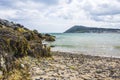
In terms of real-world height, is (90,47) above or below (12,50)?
below

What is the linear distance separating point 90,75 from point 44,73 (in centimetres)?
253

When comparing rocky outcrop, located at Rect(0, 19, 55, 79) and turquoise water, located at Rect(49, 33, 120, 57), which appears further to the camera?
turquoise water, located at Rect(49, 33, 120, 57)

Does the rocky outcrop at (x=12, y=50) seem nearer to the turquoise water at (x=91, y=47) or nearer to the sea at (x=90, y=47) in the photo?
the sea at (x=90, y=47)

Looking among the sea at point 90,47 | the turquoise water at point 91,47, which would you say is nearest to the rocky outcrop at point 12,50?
the sea at point 90,47

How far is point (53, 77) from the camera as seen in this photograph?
11516 millimetres

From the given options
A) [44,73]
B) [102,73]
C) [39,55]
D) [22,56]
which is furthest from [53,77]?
[39,55]

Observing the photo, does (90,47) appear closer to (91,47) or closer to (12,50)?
(91,47)

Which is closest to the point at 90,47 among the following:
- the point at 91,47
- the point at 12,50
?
the point at 91,47

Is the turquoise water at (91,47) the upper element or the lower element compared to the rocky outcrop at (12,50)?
lower

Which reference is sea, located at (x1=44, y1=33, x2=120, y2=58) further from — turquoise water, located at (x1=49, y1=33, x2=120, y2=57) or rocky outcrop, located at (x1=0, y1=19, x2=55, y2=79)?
rocky outcrop, located at (x1=0, y1=19, x2=55, y2=79)

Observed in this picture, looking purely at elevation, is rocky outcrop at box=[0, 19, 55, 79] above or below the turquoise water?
above

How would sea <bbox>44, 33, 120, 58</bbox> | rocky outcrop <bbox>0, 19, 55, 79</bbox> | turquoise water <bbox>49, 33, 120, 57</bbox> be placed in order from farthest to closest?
turquoise water <bbox>49, 33, 120, 57</bbox>, sea <bbox>44, 33, 120, 58</bbox>, rocky outcrop <bbox>0, 19, 55, 79</bbox>

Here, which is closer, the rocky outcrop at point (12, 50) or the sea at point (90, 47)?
the rocky outcrop at point (12, 50)

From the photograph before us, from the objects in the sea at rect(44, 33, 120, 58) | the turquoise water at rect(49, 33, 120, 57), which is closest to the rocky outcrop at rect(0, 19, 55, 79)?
the sea at rect(44, 33, 120, 58)
